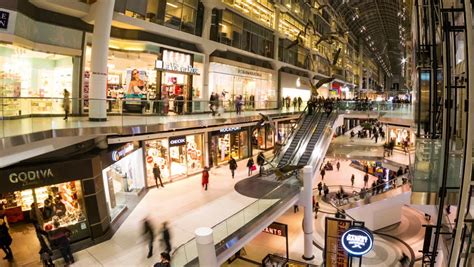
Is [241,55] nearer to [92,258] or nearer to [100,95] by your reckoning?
[100,95]

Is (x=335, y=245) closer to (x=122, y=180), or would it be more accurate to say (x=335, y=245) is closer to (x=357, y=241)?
(x=357, y=241)

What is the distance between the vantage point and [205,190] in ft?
52.9

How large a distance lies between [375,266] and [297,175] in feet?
18.6

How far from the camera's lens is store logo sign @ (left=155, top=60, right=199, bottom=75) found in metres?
17.7

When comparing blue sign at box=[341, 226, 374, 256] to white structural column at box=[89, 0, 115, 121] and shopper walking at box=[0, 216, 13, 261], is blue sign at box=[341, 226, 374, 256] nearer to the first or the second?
white structural column at box=[89, 0, 115, 121]


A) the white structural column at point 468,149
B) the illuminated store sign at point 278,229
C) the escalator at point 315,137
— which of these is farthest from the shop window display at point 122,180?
the white structural column at point 468,149

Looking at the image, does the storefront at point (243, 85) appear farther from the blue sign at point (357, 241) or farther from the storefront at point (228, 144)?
the blue sign at point (357, 241)

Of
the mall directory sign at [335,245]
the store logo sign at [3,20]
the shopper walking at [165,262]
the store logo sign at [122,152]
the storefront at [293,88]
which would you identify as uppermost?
the storefront at [293,88]

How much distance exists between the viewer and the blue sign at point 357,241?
10023 millimetres

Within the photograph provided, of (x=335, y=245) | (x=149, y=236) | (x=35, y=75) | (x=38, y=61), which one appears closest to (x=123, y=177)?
(x=149, y=236)

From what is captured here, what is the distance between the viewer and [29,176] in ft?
29.7

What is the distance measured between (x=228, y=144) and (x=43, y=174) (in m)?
15.0

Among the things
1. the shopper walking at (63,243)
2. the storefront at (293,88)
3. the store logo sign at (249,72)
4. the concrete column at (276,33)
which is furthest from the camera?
the storefront at (293,88)

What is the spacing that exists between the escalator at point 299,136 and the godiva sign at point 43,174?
959 cm
